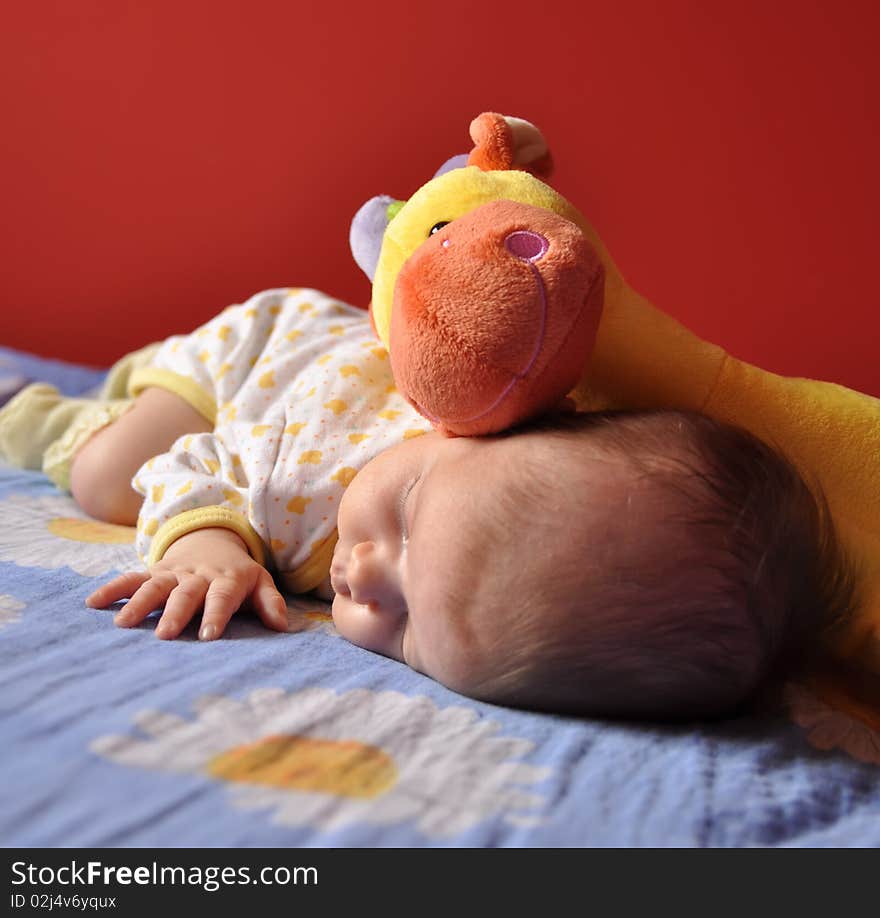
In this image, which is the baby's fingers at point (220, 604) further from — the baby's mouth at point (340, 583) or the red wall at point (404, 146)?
the red wall at point (404, 146)

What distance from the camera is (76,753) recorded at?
55 centimetres

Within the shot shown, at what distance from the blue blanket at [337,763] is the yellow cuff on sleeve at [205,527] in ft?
0.67

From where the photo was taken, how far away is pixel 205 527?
1.02 m

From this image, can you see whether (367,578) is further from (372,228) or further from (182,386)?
(182,386)

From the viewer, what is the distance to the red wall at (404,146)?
1.61m

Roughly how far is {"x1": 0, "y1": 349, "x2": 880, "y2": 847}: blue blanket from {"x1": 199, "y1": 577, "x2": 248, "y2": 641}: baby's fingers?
2 cm

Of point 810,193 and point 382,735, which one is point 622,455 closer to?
point 382,735

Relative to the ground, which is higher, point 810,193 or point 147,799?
point 810,193

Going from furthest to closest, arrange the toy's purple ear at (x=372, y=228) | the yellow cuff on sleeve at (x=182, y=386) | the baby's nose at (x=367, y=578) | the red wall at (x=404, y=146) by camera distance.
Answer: the red wall at (x=404, y=146), the yellow cuff on sleeve at (x=182, y=386), the toy's purple ear at (x=372, y=228), the baby's nose at (x=367, y=578)

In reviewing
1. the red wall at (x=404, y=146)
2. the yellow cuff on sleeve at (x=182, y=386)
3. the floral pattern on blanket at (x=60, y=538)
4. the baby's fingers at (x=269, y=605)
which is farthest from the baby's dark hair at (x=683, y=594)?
the red wall at (x=404, y=146)

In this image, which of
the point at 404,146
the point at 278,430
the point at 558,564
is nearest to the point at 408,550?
the point at 558,564
